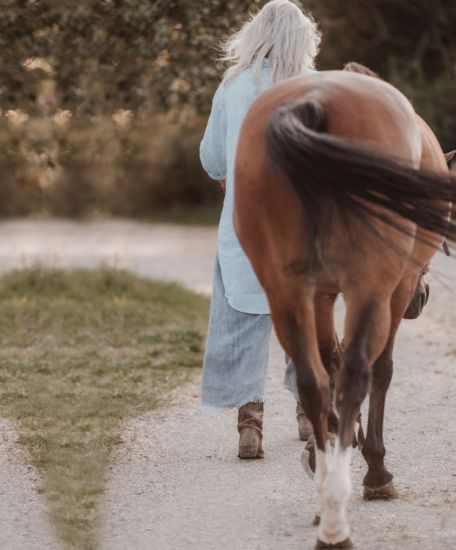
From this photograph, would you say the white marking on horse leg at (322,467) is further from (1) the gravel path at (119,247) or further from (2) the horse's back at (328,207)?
(1) the gravel path at (119,247)

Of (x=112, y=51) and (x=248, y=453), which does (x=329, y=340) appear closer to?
(x=248, y=453)

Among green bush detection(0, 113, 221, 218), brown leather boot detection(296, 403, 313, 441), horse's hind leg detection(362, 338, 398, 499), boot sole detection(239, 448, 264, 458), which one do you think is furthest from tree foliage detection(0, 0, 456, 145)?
horse's hind leg detection(362, 338, 398, 499)

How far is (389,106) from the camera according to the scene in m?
3.60

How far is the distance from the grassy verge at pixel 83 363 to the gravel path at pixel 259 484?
0.14m

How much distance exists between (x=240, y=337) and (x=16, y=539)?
169 centimetres

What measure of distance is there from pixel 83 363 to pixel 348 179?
4.14 m

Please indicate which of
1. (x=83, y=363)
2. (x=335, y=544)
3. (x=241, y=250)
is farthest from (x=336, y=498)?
(x=83, y=363)

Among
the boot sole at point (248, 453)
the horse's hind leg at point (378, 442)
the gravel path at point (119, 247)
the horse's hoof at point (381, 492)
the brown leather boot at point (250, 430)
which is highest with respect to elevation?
the horse's hind leg at point (378, 442)

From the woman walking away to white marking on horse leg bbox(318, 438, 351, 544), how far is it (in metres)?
1.37

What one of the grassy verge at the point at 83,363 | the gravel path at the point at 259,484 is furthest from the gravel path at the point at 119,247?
the gravel path at the point at 259,484

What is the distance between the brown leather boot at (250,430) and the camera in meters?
4.86

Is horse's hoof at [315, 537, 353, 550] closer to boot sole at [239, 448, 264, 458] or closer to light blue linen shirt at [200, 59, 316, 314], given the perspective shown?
boot sole at [239, 448, 264, 458]

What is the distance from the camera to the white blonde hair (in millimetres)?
4547

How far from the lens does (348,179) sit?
3.38m
